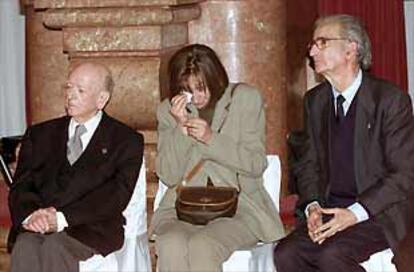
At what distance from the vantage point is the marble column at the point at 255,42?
6254mm

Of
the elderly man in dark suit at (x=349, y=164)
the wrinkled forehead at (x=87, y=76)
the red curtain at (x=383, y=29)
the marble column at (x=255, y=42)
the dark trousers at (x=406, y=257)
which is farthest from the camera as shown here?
the red curtain at (x=383, y=29)

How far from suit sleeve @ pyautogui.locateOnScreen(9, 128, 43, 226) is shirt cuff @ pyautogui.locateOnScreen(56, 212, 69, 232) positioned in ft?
0.46

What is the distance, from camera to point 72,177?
192 inches

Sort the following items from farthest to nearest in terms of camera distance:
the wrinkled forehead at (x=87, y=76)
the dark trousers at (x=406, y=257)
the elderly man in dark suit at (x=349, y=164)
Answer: the dark trousers at (x=406, y=257) < the wrinkled forehead at (x=87, y=76) < the elderly man in dark suit at (x=349, y=164)

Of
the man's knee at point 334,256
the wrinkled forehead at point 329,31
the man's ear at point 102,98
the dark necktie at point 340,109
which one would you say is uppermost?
the wrinkled forehead at point 329,31

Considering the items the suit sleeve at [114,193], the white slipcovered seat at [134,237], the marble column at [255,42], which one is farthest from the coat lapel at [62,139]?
the marble column at [255,42]

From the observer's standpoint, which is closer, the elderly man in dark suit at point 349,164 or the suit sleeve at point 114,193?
the elderly man in dark suit at point 349,164

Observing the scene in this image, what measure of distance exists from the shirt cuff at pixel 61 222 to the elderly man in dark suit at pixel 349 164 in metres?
0.89

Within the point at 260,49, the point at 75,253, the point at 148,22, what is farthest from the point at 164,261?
the point at 260,49

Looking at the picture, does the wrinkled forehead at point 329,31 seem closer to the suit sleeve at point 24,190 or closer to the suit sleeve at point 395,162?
the suit sleeve at point 395,162

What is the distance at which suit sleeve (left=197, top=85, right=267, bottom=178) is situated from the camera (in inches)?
192

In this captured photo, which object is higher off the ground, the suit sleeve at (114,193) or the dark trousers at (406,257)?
the suit sleeve at (114,193)

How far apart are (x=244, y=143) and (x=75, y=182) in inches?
29.4

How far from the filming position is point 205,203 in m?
4.78
